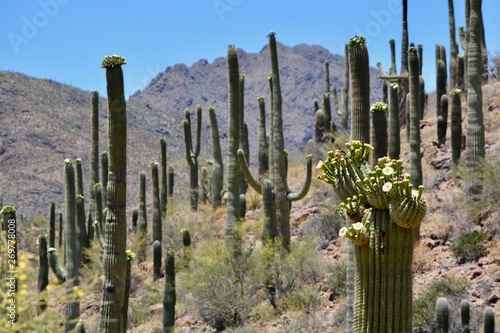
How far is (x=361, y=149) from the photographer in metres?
7.66

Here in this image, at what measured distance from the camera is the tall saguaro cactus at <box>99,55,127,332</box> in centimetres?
856

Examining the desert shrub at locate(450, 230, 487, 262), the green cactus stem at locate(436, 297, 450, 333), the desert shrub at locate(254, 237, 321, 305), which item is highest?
the desert shrub at locate(450, 230, 487, 262)

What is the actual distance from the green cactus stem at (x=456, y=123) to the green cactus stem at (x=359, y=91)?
23.3ft

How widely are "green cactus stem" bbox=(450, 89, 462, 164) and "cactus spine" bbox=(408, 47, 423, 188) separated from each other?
96 centimetres

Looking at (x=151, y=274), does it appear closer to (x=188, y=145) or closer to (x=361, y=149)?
(x=188, y=145)

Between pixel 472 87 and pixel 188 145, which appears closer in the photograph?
pixel 472 87

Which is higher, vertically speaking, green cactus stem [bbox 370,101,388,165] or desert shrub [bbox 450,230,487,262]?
green cactus stem [bbox 370,101,388,165]

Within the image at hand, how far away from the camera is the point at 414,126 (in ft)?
53.5

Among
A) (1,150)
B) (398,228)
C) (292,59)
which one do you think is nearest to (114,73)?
(398,228)

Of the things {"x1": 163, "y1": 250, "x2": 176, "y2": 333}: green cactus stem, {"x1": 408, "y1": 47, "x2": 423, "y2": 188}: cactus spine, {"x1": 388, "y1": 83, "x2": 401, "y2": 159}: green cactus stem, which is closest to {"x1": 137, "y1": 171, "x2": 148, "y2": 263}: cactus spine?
{"x1": 163, "y1": 250, "x2": 176, "y2": 333}: green cactus stem

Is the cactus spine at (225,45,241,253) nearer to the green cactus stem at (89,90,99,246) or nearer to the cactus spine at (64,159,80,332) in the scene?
the cactus spine at (64,159,80,332)

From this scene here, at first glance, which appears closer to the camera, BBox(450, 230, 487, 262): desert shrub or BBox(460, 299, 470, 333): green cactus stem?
BBox(460, 299, 470, 333): green cactus stem

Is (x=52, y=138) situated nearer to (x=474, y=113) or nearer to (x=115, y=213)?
(x=474, y=113)

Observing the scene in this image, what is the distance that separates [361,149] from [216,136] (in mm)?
15586
